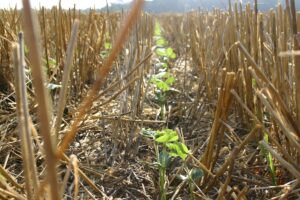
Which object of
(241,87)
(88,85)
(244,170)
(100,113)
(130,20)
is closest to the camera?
(130,20)

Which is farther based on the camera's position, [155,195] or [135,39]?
[135,39]

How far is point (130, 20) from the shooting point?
0.32 meters

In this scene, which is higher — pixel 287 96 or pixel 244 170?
pixel 287 96

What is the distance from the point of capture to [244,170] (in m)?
1.20

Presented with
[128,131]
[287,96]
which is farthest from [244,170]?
[128,131]

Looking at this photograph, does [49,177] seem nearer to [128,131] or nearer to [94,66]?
[128,131]

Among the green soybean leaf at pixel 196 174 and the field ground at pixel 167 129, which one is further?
the green soybean leaf at pixel 196 174

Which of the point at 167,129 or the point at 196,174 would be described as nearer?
the point at 196,174

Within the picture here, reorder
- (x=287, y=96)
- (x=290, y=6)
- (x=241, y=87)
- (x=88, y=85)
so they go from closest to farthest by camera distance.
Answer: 1. (x=290, y=6)
2. (x=287, y=96)
3. (x=241, y=87)
4. (x=88, y=85)

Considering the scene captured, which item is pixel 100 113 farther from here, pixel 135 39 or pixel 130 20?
pixel 130 20

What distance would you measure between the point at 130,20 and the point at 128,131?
49.2 inches

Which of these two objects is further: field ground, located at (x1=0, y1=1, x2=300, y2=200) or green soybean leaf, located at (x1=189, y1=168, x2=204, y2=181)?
green soybean leaf, located at (x1=189, y1=168, x2=204, y2=181)

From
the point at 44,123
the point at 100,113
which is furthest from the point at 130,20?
the point at 100,113

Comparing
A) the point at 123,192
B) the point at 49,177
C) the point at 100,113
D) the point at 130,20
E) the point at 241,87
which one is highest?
the point at 130,20
